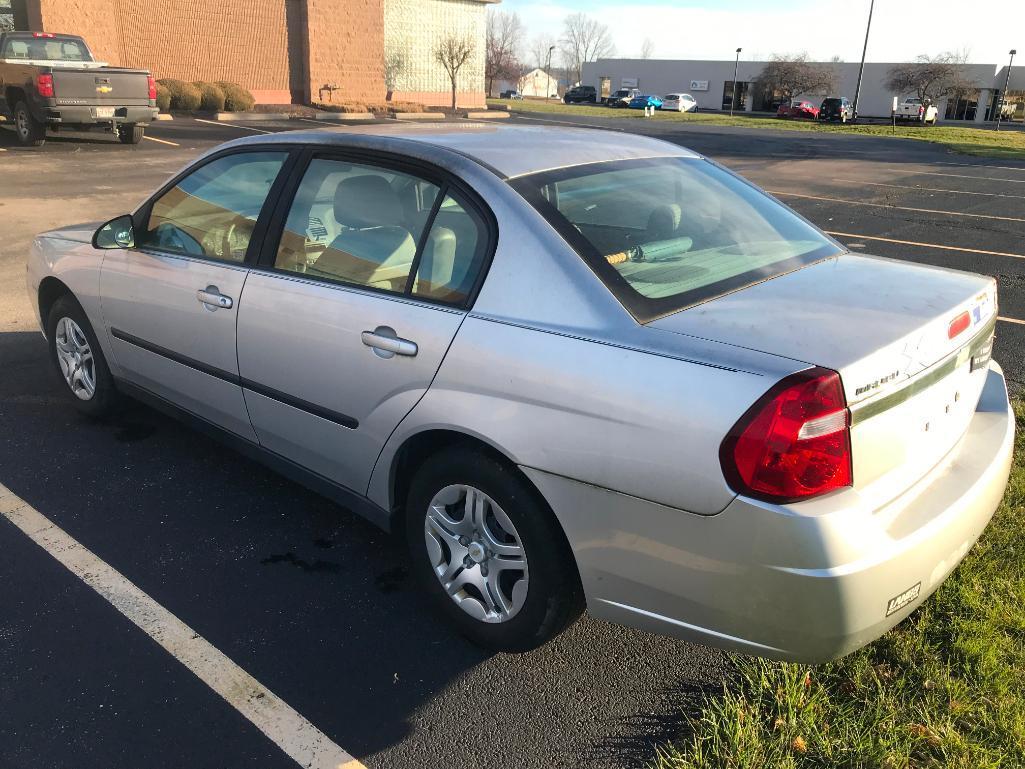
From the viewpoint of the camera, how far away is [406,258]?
2977 millimetres

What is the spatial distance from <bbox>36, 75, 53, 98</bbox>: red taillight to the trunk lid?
52.8ft

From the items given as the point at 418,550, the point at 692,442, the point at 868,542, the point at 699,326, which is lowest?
the point at 418,550

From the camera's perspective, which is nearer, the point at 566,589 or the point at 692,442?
the point at 692,442

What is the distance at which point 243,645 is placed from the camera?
2.89 metres

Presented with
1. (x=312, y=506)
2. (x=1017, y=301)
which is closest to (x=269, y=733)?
(x=312, y=506)

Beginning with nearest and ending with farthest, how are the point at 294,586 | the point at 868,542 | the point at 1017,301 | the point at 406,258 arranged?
the point at 868,542 < the point at 406,258 < the point at 294,586 < the point at 1017,301

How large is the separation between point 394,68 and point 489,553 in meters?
38.3

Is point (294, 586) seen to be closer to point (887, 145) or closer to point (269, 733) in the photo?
point (269, 733)

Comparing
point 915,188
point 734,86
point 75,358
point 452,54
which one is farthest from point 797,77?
point 75,358

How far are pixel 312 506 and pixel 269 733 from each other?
4.71ft

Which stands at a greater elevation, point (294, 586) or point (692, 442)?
point (692, 442)

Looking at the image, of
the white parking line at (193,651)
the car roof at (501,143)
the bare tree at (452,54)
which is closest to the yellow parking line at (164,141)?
the car roof at (501,143)

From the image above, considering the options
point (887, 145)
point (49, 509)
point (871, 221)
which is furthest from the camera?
point (887, 145)

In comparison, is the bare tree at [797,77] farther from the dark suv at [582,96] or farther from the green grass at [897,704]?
the green grass at [897,704]
